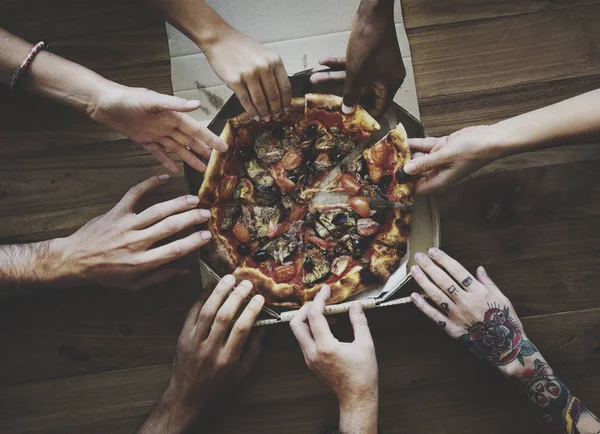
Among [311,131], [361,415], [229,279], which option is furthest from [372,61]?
A: [361,415]

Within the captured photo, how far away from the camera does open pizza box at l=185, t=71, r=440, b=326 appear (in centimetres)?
197

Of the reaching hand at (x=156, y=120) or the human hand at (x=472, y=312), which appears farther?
the human hand at (x=472, y=312)

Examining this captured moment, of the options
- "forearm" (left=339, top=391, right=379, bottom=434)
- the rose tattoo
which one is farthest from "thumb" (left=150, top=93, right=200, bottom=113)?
the rose tattoo

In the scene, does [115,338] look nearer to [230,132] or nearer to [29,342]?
[29,342]

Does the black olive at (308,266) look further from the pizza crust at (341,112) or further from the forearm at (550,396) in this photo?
the forearm at (550,396)

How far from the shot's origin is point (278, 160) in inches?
79.4

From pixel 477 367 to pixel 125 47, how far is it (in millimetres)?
2131

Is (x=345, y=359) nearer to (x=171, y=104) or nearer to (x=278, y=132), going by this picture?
(x=278, y=132)

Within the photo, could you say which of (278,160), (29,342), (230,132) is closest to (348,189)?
(278,160)

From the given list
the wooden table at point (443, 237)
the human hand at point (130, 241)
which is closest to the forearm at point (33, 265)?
the human hand at point (130, 241)

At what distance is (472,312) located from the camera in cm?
201

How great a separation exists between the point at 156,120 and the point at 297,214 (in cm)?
66

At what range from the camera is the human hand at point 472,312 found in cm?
198

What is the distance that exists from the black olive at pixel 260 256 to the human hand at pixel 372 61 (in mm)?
649
